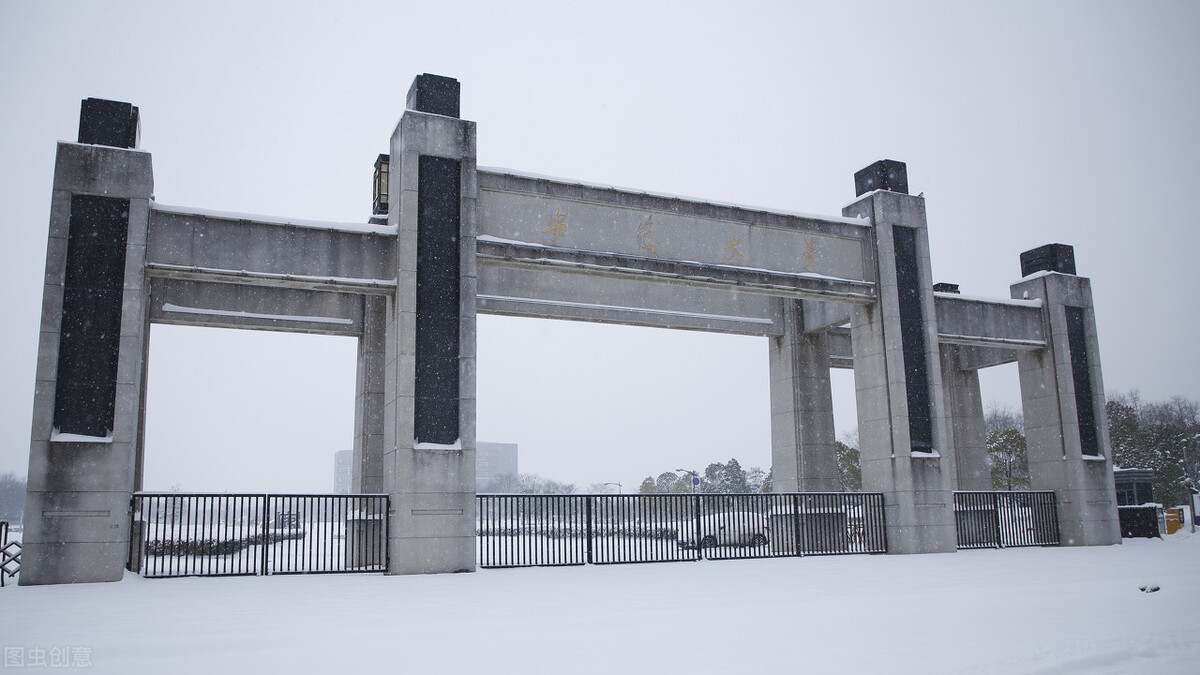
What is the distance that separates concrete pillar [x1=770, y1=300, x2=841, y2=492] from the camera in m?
20.8

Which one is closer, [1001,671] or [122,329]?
[1001,671]

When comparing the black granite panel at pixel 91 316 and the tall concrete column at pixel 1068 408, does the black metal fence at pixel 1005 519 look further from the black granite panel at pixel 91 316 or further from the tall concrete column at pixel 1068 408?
the black granite panel at pixel 91 316

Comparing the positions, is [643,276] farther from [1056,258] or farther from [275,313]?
[1056,258]

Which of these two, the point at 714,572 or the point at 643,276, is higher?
the point at 643,276

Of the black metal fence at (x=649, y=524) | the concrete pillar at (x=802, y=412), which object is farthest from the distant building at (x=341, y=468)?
the black metal fence at (x=649, y=524)

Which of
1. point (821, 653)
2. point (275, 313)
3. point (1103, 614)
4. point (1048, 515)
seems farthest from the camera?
point (1048, 515)

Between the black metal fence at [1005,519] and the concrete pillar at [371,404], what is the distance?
1234 centimetres

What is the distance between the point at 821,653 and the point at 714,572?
6.88 meters

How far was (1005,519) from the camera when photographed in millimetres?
18969

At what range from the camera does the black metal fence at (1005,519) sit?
1877cm

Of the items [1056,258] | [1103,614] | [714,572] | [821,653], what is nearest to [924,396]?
[1056,258]

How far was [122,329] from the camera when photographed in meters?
12.5

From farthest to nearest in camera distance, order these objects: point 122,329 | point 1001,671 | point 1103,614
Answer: point 122,329 < point 1103,614 < point 1001,671

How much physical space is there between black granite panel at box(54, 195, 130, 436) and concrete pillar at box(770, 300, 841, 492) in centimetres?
1465
